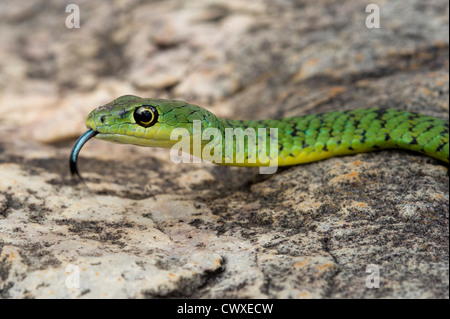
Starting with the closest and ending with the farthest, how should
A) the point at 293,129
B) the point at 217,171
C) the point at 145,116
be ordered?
the point at 145,116 → the point at 293,129 → the point at 217,171

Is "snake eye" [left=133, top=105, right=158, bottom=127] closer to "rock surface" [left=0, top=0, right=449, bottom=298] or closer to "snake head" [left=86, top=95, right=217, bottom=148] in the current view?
"snake head" [left=86, top=95, right=217, bottom=148]

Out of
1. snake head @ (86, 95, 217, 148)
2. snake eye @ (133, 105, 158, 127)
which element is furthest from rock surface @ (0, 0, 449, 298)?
→ snake eye @ (133, 105, 158, 127)

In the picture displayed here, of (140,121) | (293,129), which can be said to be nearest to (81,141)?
(140,121)

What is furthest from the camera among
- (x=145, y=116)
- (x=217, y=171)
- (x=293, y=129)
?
(x=217, y=171)

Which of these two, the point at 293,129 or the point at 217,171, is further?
the point at 217,171

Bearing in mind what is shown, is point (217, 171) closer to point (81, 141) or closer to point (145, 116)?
point (145, 116)

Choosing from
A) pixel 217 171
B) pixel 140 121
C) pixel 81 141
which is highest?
pixel 140 121

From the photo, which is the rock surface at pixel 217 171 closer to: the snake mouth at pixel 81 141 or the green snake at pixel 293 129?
the green snake at pixel 293 129

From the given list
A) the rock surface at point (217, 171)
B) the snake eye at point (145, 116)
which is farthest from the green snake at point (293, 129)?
the rock surface at point (217, 171)
